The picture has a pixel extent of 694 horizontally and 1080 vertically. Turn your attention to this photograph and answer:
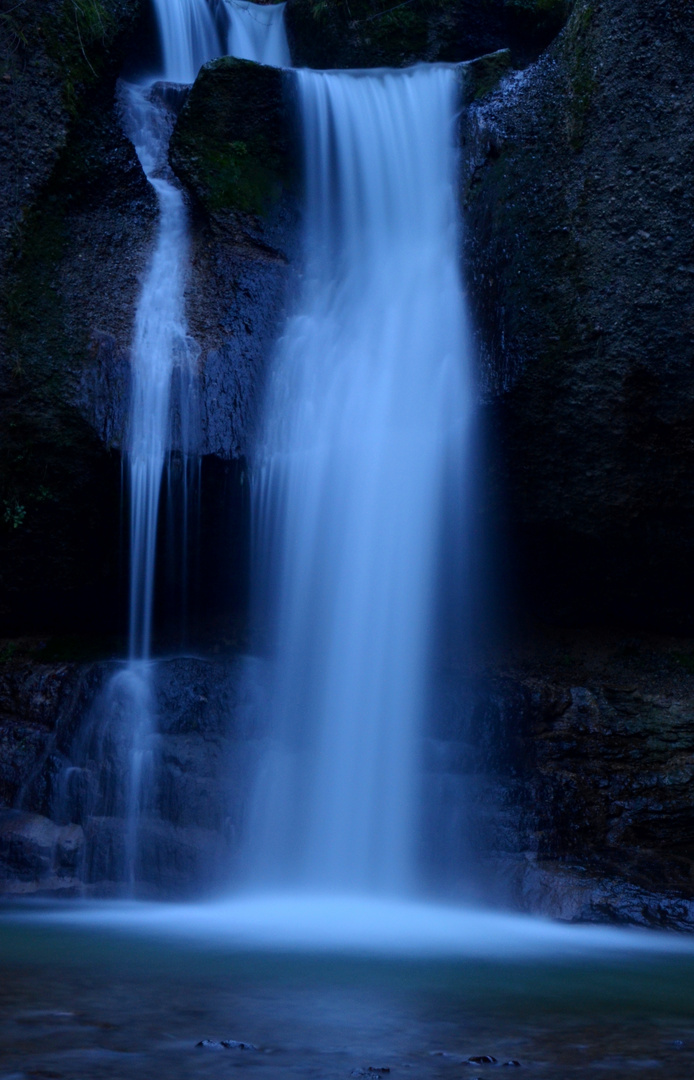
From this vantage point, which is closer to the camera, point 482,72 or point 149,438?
point 149,438

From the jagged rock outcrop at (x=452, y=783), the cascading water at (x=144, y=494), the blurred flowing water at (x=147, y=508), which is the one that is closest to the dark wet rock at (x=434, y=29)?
the blurred flowing water at (x=147, y=508)

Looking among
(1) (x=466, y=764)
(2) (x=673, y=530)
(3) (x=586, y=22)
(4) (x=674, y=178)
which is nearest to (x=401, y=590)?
(1) (x=466, y=764)

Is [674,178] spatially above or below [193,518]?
above

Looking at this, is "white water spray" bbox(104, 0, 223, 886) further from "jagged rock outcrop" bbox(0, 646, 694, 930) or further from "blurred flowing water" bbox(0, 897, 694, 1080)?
"blurred flowing water" bbox(0, 897, 694, 1080)

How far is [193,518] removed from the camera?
8.40m

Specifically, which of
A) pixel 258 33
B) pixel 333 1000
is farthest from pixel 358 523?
pixel 258 33

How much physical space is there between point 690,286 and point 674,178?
0.89 metres

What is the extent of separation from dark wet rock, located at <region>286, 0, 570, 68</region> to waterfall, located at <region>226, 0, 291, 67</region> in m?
0.61

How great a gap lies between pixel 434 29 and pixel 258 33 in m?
2.16

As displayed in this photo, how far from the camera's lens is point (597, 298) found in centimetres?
789

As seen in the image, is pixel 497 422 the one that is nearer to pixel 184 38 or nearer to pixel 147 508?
pixel 147 508

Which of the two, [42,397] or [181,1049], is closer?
[181,1049]

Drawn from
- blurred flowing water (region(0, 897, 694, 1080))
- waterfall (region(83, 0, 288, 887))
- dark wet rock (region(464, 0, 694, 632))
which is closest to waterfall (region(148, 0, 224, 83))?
waterfall (region(83, 0, 288, 887))

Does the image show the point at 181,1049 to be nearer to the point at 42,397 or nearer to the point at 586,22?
the point at 42,397
